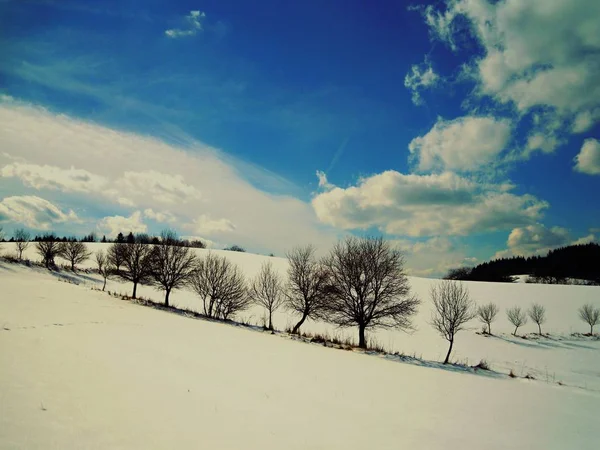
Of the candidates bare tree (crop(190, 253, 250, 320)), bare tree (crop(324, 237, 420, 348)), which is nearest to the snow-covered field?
bare tree (crop(324, 237, 420, 348))

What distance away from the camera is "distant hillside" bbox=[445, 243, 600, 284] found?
9606 centimetres

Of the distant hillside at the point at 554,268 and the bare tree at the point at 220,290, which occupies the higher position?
the distant hillside at the point at 554,268

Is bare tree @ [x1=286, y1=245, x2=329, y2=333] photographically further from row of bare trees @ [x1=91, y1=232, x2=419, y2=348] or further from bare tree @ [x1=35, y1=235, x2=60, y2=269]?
bare tree @ [x1=35, y1=235, x2=60, y2=269]

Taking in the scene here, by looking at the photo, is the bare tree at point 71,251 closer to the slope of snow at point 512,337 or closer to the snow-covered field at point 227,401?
the slope of snow at point 512,337

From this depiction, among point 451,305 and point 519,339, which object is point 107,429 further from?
point 519,339

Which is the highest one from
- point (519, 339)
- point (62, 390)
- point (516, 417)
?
point (62, 390)

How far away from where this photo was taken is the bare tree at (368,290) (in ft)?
75.3

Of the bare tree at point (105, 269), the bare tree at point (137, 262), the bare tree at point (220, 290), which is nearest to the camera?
the bare tree at point (220, 290)

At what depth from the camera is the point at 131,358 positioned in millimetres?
8688

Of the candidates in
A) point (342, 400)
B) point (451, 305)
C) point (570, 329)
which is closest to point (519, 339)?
point (570, 329)

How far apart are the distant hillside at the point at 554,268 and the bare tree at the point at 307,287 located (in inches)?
3437

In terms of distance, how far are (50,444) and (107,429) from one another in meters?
0.77

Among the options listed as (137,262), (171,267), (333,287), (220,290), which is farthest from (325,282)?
(137,262)

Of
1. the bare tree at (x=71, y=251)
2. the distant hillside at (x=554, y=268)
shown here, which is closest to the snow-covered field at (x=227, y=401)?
the bare tree at (x=71, y=251)
